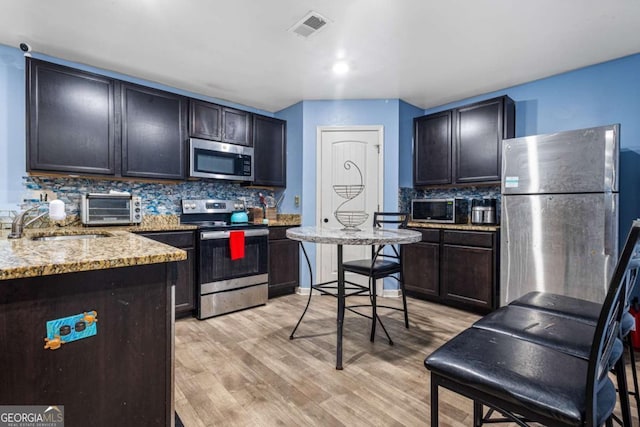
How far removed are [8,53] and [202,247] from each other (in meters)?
2.30

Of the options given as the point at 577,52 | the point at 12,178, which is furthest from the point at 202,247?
the point at 577,52

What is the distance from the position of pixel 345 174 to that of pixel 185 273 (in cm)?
217

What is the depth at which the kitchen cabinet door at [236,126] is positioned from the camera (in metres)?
3.56

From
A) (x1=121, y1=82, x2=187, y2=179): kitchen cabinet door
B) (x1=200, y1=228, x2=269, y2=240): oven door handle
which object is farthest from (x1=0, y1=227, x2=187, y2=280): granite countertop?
(x1=121, y1=82, x2=187, y2=179): kitchen cabinet door

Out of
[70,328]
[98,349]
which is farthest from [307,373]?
[70,328]

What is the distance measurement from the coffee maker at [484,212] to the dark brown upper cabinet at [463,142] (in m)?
0.24

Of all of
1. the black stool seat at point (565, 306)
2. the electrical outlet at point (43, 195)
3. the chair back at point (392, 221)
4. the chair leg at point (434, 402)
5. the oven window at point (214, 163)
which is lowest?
the chair leg at point (434, 402)

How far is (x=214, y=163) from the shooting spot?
3463mm

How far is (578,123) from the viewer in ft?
9.72

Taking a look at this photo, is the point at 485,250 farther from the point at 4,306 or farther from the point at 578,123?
the point at 4,306

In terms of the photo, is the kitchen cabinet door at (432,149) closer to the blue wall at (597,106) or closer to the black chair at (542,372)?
the blue wall at (597,106)

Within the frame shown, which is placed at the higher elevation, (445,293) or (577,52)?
(577,52)

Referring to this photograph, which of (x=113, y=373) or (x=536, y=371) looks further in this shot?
(x=113, y=373)

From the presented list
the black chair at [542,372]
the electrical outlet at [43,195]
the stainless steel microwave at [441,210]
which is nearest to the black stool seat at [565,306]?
the black chair at [542,372]
